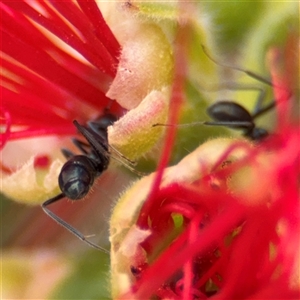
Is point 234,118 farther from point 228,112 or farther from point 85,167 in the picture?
point 85,167

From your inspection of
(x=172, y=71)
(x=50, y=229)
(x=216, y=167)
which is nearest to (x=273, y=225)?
(x=216, y=167)

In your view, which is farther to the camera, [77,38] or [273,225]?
[77,38]

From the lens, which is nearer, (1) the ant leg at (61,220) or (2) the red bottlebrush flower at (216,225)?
(2) the red bottlebrush flower at (216,225)

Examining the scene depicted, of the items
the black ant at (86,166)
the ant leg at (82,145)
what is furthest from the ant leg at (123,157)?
the ant leg at (82,145)

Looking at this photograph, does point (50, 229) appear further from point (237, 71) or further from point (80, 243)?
point (237, 71)

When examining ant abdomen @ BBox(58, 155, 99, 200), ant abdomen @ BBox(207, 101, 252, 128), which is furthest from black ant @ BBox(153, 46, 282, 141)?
ant abdomen @ BBox(58, 155, 99, 200)

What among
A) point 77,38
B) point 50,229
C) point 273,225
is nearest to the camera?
point 273,225

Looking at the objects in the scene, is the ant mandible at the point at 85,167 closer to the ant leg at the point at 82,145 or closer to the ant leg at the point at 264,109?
the ant leg at the point at 82,145

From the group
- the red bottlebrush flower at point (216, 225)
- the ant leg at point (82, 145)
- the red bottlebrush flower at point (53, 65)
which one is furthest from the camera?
the ant leg at point (82, 145)

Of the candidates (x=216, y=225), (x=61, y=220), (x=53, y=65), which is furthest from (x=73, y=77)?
(x=216, y=225)
